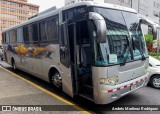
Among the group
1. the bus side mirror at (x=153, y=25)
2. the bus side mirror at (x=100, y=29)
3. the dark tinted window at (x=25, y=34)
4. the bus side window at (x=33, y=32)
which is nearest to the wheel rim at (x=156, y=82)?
the bus side mirror at (x=153, y=25)

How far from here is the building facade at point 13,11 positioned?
9681 cm

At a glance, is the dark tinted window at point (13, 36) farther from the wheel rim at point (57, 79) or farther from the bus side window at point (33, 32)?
the wheel rim at point (57, 79)

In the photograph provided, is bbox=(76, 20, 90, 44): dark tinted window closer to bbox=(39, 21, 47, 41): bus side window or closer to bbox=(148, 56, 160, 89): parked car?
bbox=(39, 21, 47, 41): bus side window

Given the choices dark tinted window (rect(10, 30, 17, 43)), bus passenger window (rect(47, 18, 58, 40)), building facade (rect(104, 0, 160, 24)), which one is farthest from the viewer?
building facade (rect(104, 0, 160, 24))

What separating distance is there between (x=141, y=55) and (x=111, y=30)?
4.85ft

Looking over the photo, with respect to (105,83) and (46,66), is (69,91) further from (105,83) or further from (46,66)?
(46,66)

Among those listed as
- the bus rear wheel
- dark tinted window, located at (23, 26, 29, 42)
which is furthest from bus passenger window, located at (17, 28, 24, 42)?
the bus rear wheel

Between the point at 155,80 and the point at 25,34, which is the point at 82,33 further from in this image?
the point at 25,34

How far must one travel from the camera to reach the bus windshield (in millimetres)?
4871

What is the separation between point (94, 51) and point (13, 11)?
105m

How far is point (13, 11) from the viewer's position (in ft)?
333

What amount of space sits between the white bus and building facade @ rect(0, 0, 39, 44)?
3853 inches

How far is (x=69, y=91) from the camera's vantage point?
5945 mm

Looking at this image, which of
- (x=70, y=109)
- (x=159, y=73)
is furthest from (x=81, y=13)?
(x=159, y=73)
